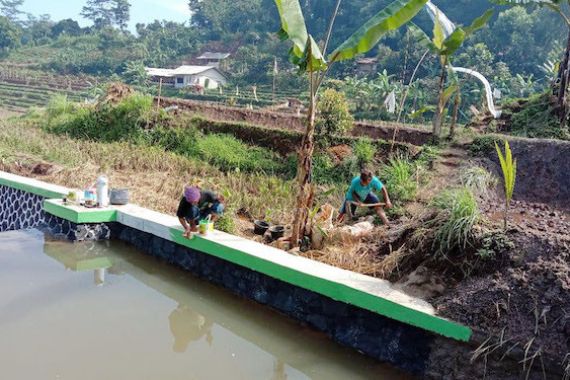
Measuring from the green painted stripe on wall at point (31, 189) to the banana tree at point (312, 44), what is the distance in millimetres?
4077

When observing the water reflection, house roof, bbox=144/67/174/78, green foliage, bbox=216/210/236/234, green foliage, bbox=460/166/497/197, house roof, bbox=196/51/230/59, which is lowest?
the water reflection

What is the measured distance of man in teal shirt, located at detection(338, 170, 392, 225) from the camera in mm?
6430

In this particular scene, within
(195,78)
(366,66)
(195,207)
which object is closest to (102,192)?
(195,207)

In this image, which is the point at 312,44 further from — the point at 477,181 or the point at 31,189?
the point at 31,189

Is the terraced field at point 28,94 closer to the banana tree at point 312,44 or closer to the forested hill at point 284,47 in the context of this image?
the forested hill at point 284,47

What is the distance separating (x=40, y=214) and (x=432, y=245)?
20.2 feet

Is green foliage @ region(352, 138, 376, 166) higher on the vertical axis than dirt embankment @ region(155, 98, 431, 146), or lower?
lower

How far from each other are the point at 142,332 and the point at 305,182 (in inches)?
91.5

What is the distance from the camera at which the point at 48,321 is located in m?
4.80

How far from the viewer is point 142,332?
4.78 m

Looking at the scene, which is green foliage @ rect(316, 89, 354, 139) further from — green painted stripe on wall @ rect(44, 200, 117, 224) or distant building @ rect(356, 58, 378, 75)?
distant building @ rect(356, 58, 378, 75)

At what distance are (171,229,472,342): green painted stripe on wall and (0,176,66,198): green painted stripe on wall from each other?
3075mm

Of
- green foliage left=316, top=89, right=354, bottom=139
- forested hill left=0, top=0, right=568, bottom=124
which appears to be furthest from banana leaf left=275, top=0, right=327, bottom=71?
forested hill left=0, top=0, right=568, bottom=124

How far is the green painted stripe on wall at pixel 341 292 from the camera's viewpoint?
4.12 meters
